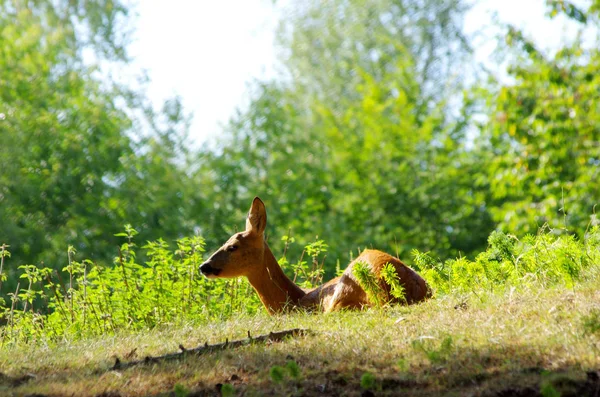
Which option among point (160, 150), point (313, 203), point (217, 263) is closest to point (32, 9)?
point (160, 150)

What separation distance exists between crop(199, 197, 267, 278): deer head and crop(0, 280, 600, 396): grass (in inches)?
61.3

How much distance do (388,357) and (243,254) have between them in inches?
132

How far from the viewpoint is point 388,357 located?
5.13 metres

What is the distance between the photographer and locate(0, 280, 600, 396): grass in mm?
4566

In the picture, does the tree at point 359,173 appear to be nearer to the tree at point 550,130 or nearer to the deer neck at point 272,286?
the tree at point 550,130

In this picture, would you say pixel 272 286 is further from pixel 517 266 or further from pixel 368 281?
pixel 517 266

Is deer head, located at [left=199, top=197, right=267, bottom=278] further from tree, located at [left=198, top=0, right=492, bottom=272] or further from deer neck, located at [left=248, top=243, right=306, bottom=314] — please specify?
tree, located at [left=198, top=0, right=492, bottom=272]

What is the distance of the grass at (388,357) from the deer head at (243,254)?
1.56 metres

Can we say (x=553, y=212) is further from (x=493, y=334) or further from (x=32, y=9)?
(x=32, y=9)

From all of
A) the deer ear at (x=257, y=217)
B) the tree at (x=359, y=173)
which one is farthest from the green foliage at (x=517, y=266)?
the tree at (x=359, y=173)

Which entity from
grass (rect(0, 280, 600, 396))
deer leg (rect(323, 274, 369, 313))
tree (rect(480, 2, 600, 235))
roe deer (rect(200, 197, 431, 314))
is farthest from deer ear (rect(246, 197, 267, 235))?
tree (rect(480, 2, 600, 235))

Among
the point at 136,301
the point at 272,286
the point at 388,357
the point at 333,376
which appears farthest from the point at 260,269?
the point at 333,376

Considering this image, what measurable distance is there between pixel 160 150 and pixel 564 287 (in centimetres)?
1994

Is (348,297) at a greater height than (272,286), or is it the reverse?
(272,286)
